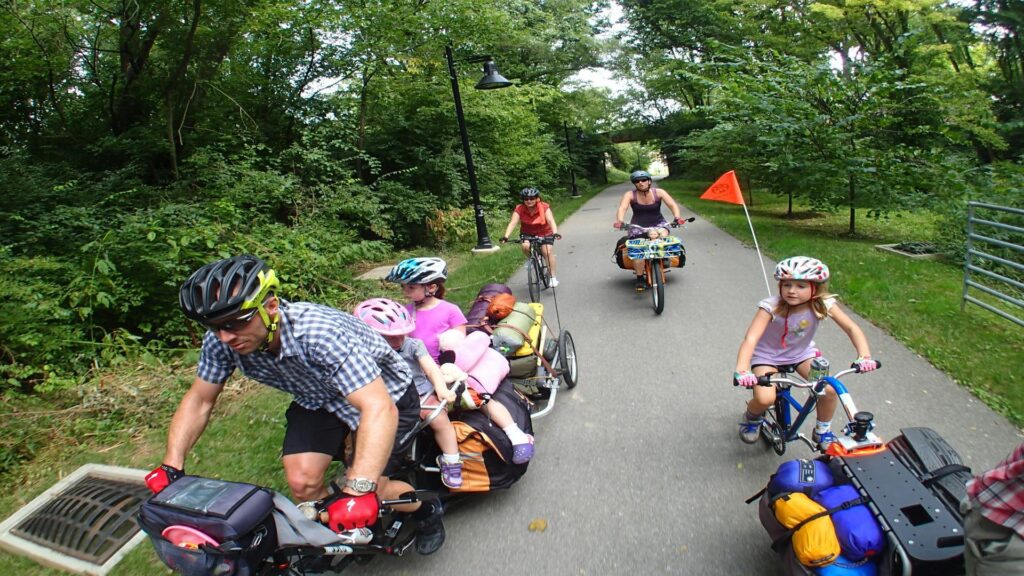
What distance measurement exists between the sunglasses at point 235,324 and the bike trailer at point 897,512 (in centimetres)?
243

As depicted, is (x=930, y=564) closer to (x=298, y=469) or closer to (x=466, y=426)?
(x=466, y=426)

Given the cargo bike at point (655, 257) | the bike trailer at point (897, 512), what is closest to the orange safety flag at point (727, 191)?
the cargo bike at point (655, 257)

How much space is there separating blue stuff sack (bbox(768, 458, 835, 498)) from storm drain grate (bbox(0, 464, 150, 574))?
11.9 feet

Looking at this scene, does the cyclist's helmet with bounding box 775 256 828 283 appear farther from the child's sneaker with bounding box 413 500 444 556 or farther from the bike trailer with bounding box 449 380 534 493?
the child's sneaker with bounding box 413 500 444 556

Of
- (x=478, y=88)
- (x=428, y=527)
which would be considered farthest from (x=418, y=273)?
(x=478, y=88)

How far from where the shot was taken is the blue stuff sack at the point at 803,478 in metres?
2.38

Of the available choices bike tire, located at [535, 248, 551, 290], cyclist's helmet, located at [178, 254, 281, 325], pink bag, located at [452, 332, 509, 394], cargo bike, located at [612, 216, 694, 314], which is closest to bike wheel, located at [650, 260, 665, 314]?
cargo bike, located at [612, 216, 694, 314]

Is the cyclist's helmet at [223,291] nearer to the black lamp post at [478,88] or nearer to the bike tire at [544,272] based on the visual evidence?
the bike tire at [544,272]

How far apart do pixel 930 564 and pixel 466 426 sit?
7.47 feet

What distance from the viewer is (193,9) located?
9461 millimetres

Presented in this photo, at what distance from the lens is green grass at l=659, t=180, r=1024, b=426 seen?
4.68 m

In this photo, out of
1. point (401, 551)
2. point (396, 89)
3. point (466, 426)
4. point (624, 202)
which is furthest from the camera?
point (396, 89)

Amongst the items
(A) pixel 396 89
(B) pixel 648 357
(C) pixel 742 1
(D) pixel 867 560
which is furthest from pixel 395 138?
(D) pixel 867 560

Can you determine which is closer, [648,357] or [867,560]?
[867,560]
